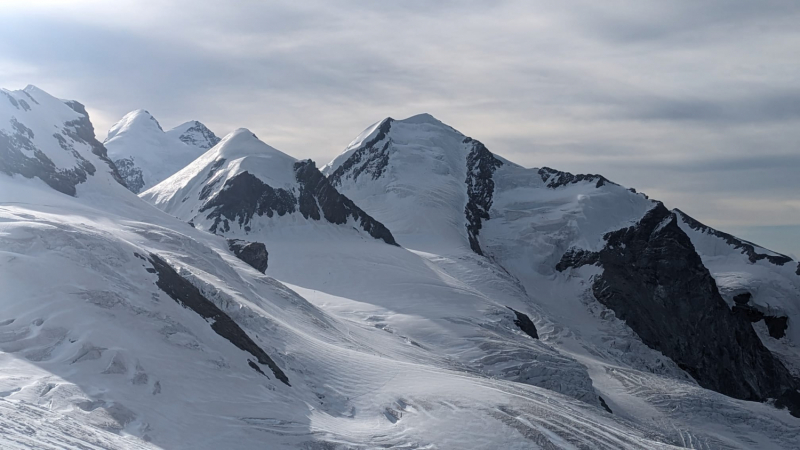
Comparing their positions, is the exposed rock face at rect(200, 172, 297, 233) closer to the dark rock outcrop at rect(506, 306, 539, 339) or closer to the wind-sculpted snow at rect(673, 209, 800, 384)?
the dark rock outcrop at rect(506, 306, 539, 339)

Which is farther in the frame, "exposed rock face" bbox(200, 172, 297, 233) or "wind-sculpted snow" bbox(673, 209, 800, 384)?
"wind-sculpted snow" bbox(673, 209, 800, 384)

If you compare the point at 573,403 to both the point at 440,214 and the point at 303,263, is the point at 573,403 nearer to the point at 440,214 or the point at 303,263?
the point at 303,263

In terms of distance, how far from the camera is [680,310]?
119188 millimetres

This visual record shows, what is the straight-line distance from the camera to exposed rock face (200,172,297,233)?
324ft

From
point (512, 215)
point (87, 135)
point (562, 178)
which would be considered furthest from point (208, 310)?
point (562, 178)

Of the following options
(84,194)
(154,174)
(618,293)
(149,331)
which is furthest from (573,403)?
(154,174)

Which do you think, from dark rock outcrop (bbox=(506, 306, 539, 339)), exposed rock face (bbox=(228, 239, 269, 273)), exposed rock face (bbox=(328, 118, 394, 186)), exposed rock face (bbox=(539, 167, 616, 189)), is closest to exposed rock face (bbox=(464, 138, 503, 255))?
exposed rock face (bbox=(539, 167, 616, 189))

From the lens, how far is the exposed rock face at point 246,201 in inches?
3888

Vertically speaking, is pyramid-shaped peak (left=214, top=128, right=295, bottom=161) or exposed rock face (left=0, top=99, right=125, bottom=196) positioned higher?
pyramid-shaped peak (left=214, top=128, right=295, bottom=161)

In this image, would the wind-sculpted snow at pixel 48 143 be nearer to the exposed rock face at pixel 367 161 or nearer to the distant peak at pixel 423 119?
the exposed rock face at pixel 367 161

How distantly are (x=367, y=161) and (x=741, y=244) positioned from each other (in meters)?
82.8

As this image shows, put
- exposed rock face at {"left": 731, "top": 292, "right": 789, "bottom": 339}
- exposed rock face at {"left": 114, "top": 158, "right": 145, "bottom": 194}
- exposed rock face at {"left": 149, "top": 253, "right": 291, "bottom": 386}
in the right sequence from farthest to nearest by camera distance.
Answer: exposed rock face at {"left": 114, "top": 158, "right": 145, "bottom": 194} → exposed rock face at {"left": 731, "top": 292, "right": 789, "bottom": 339} → exposed rock face at {"left": 149, "top": 253, "right": 291, "bottom": 386}

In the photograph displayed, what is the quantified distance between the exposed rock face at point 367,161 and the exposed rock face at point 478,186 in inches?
713

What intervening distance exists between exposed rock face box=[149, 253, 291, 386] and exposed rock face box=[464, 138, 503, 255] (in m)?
90.3
